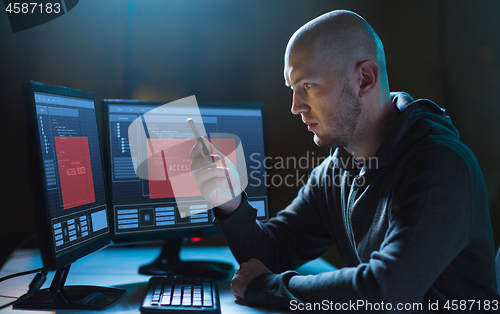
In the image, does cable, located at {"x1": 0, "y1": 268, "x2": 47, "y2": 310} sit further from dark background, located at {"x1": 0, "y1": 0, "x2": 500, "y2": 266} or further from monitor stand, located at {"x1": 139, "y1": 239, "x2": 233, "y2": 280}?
dark background, located at {"x1": 0, "y1": 0, "x2": 500, "y2": 266}

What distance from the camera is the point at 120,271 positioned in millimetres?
1054

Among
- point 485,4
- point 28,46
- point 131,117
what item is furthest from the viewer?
point 485,4

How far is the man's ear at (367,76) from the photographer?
0.90 metres

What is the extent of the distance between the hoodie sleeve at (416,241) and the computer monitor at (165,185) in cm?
45

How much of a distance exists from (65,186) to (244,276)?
469mm

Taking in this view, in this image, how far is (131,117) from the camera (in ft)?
3.45

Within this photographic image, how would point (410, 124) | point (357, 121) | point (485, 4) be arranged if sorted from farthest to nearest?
point (485, 4) < point (357, 121) < point (410, 124)

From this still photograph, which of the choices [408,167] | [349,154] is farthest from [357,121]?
[408,167]

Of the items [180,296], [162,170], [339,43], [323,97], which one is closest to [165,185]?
[162,170]

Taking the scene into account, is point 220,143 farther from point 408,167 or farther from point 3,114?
point 3,114

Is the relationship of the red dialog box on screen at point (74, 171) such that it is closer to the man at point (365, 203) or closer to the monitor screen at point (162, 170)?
the monitor screen at point (162, 170)

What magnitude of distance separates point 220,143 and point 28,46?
32.7 inches

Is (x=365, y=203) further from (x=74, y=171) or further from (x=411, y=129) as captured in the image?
(x=74, y=171)

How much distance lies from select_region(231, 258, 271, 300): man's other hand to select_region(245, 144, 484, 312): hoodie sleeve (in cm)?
11
